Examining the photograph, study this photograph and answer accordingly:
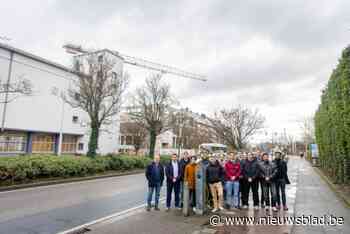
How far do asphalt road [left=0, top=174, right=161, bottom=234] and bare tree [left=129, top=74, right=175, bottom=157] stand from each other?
1730 centimetres

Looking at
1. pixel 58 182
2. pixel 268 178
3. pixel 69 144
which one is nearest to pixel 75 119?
pixel 69 144

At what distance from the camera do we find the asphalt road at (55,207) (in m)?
6.26

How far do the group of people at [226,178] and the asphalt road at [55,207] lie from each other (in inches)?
64.4

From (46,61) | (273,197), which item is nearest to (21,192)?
(273,197)

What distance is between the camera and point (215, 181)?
811 centimetres

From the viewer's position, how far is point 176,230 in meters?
6.03

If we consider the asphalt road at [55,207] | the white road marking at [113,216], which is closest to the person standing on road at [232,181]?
the white road marking at [113,216]

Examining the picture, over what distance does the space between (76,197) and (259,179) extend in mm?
7304

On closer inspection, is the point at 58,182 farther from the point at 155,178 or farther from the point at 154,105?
the point at 154,105

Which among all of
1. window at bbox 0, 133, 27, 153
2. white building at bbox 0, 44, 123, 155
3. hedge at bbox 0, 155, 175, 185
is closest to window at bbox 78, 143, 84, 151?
white building at bbox 0, 44, 123, 155

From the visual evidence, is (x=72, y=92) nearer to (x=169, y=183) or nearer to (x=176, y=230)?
(x=169, y=183)

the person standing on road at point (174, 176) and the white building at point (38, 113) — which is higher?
the white building at point (38, 113)

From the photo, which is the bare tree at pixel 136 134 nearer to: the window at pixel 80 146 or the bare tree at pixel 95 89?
the window at pixel 80 146

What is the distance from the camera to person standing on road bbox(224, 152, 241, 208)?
8.55 meters
